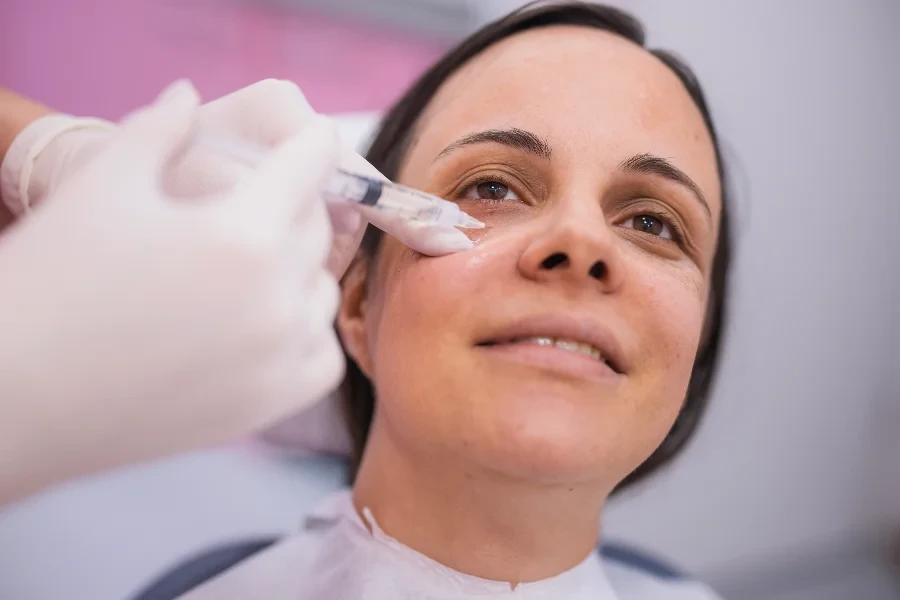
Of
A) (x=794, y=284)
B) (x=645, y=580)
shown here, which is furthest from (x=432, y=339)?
(x=794, y=284)

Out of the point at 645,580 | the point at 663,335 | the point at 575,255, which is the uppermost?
the point at 575,255

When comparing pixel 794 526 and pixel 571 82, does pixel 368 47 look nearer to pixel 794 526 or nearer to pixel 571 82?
pixel 571 82

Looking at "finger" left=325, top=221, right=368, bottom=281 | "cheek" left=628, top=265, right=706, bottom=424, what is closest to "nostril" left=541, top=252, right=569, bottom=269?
"cheek" left=628, top=265, right=706, bottom=424

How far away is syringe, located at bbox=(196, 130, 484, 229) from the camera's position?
2.01 ft

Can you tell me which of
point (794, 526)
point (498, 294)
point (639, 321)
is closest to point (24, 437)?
point (498, 294)

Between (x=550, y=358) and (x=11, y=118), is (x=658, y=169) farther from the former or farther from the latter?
(x=11, y=118)

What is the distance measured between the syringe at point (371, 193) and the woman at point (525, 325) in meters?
0.06

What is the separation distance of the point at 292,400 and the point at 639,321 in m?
0.42

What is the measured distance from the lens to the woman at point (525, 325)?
0.68m

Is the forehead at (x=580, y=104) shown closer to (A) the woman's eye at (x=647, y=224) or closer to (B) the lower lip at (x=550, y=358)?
(A) the woman's eye at (x=647, y=224)

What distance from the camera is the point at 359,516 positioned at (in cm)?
90

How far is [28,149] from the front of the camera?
0.77 m

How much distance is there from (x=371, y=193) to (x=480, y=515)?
42 cm

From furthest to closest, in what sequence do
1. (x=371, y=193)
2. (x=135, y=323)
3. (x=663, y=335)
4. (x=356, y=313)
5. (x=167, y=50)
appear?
(x=167, y=50), (x=356, y=313), (x=663, y=335), (x=371, y=193), (x=135, y=323)
